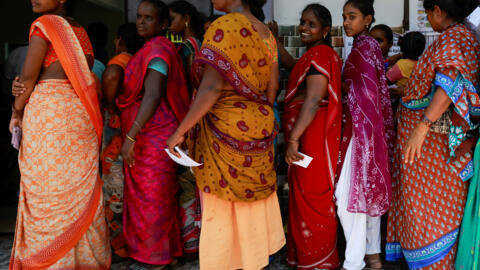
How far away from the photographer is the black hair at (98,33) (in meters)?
3.98

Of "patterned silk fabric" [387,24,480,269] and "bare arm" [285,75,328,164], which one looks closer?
"patterned silk fabric" [387,24,480,269]

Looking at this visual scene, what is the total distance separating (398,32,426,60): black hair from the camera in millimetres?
3418

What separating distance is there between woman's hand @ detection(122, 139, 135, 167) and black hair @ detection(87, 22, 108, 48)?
1.79m

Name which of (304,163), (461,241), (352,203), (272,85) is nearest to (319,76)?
(272,85)

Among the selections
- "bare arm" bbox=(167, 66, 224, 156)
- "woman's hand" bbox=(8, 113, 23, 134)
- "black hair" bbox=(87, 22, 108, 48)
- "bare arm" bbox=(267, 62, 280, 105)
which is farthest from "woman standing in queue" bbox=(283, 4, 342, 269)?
"black hair" bbox=(87, 22, 108, 48)

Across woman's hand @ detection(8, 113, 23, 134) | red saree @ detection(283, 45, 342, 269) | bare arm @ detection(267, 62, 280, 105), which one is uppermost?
bare arm @ detection(267, 62, 280, 105)

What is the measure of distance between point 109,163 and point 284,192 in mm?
1665

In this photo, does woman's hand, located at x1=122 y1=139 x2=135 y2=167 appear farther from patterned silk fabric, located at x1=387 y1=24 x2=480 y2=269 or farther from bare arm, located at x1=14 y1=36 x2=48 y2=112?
patterned silk fabric, located at x1=387 y1=24 x2=480 y2=269

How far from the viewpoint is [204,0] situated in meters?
3.88

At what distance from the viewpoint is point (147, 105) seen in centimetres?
272

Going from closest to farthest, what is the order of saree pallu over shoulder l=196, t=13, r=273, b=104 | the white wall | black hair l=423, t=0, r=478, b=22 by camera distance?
saree pallu over shoulder l=196, t=13, r=273, b=104, black hair l=423, t=0, r=478, b=22, the white wall

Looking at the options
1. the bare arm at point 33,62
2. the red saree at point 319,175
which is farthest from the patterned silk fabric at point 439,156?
the bare arm at point 33,62

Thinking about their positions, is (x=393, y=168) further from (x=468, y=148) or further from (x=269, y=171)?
(x=269, y=171)

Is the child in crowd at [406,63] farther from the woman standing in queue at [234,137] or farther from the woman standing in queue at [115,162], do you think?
the woman standing in queue at [115,162]
